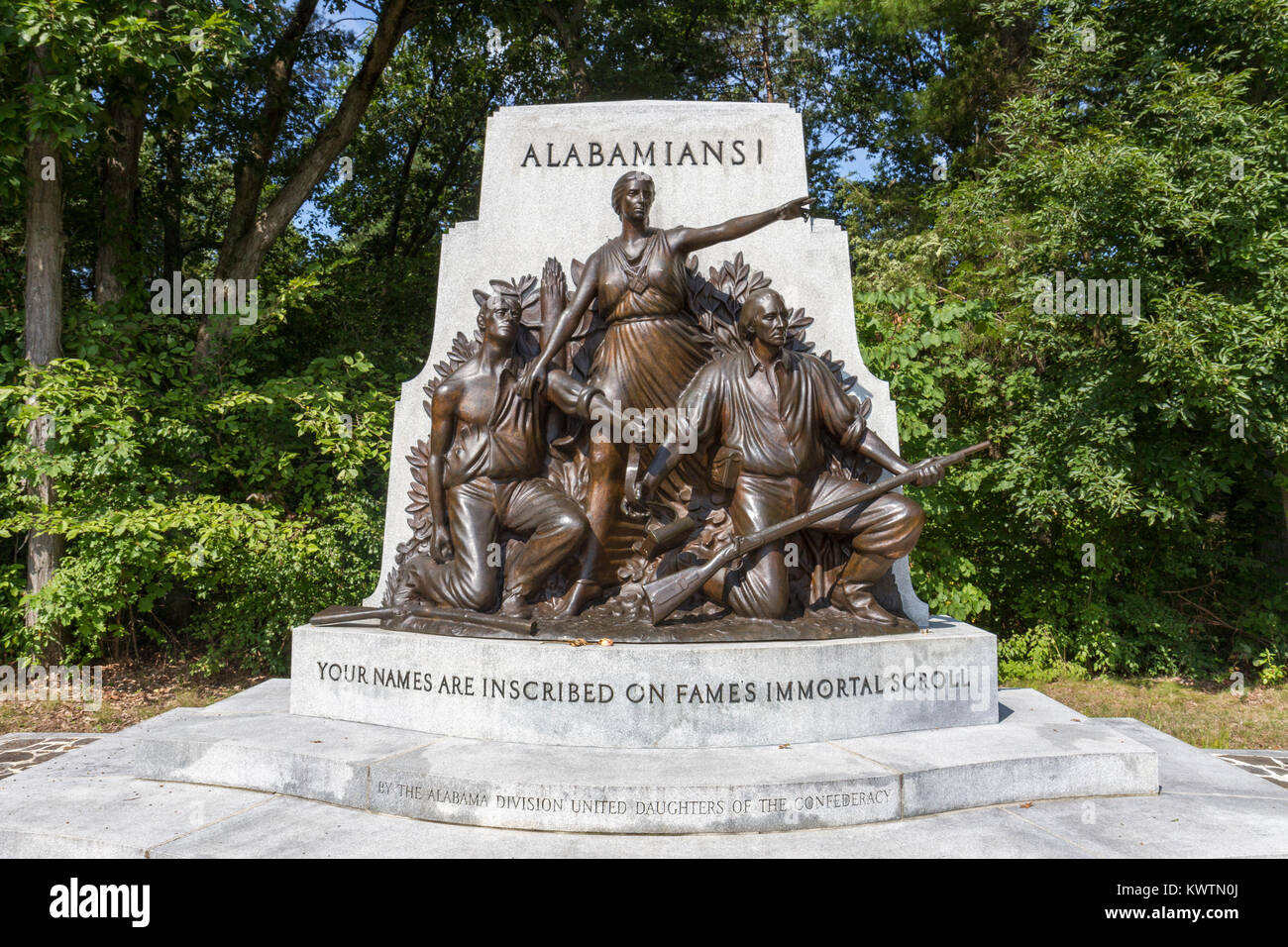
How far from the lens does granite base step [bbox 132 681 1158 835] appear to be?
455cm

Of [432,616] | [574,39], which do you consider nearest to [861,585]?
[432,616]

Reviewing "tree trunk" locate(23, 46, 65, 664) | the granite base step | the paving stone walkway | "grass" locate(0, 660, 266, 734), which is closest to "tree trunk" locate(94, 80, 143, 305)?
"tree trunk" locate(23, 46, 65, 664)

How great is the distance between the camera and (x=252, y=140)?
12.3 metres

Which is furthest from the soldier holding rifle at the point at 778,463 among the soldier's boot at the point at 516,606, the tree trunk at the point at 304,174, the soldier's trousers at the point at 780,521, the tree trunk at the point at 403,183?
the tree trunk at the point at 403,183

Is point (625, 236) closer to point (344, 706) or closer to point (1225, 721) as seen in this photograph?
point (344, 706)

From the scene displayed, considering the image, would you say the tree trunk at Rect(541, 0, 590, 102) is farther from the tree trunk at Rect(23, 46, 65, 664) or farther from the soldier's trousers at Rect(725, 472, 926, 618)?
the soldier's trousers at Rect(725, 472, 926, 618)

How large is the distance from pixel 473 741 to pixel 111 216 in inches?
339

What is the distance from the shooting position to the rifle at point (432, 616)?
5707 millimetres

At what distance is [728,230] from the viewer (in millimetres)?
6363

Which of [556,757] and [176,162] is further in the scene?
[176,162]

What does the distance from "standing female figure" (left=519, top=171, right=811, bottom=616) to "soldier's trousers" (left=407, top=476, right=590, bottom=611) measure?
278 millimetres

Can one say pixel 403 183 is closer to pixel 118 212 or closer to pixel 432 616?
pixel 118 212

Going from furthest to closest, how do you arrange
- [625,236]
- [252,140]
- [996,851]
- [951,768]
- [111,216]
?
1. [252,140]
2. [111,216]
3. [625,236]
4. [951,768]
5. [996,851]

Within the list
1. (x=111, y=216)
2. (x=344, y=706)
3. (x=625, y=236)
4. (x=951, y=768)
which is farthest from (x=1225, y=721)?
(x=111, y=216)
